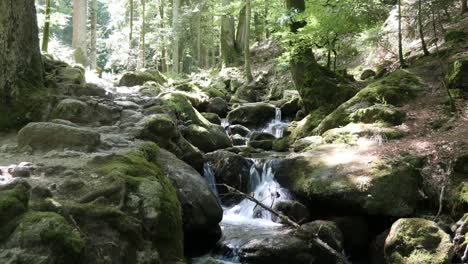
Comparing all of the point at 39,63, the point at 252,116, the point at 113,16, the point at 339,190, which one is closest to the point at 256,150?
the point at 252,116

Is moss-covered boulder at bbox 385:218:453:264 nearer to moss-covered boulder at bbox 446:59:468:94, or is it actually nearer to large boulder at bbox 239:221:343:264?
large boulder at bbox 239:221:343:264

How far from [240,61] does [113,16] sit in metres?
13.0

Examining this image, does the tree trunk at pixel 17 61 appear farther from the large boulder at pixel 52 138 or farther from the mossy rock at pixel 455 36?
the mossy rock at pixel 455 36

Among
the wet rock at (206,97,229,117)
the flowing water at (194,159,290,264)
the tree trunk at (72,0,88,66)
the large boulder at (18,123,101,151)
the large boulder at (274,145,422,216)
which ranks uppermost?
the tree trunk at (72,0,88,66)

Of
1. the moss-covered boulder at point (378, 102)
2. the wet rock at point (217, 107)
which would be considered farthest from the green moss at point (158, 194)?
the wet rock at point (217, 107)

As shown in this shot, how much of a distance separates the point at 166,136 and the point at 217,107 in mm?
6986

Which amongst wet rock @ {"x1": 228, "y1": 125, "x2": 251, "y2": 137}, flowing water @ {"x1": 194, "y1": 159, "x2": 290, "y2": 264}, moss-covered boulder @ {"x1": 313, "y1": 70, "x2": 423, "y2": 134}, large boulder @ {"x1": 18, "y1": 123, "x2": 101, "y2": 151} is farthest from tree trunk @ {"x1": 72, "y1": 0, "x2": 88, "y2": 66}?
large boulder @ {"x1": 18, "y1": 123, "x2": 101, "y2": 151}

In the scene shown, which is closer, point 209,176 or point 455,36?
point 209,176

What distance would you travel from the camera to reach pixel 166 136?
29.8 feet

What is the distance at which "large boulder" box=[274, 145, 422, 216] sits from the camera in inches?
291

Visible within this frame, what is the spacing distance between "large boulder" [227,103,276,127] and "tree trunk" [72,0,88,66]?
5.58 meters

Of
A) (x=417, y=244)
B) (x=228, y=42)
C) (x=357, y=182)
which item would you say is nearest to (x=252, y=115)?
(x=357, y=182)

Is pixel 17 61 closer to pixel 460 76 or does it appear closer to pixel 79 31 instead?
pixel 79 31

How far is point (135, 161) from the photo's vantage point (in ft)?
20.9
